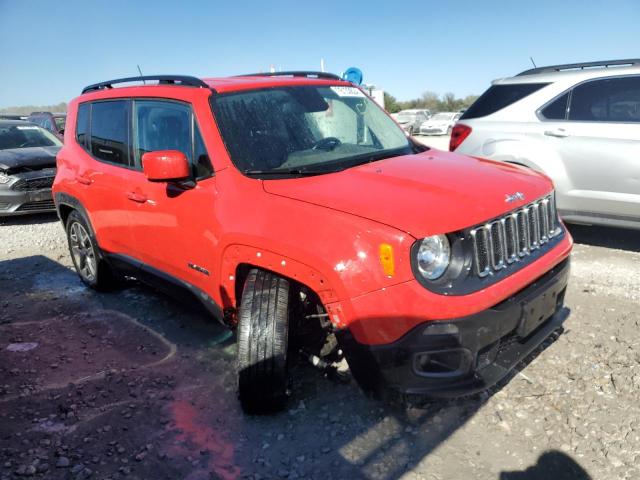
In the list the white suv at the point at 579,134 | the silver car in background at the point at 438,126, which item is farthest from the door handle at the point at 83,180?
the silver car in background at the point at 438,126

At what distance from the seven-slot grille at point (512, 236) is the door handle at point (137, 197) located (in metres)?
2.34

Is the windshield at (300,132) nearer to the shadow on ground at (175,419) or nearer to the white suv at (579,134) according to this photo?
the shadow on ground at (175,419)

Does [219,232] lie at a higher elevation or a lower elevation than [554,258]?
higher

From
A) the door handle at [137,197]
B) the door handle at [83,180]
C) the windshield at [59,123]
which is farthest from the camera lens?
the windshield at [59,123]

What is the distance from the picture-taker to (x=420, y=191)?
2.64 meters

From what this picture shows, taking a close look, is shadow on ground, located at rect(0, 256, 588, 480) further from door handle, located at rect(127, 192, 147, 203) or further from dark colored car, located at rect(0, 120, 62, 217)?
dark colored car, located at rect(0, 120, 62, 217)

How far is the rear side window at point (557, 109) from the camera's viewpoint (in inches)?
219

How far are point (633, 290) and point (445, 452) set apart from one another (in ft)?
9.57

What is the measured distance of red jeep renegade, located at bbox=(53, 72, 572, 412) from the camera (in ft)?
7.74

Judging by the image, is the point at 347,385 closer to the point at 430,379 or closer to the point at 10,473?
the point at 430,379

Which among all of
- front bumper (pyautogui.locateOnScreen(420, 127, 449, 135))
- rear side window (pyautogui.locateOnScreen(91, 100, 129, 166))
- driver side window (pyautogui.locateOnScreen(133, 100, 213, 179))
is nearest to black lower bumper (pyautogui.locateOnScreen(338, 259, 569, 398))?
driver side window (pyautogui.locateOnScreen(133, 100, 213, 179))

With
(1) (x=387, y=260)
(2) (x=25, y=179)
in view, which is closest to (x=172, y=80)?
(1) (x=387, y=260)

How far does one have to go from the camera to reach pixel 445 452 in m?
2.62

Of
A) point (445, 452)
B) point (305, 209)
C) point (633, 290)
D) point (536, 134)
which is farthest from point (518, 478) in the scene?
point (536, 134)
